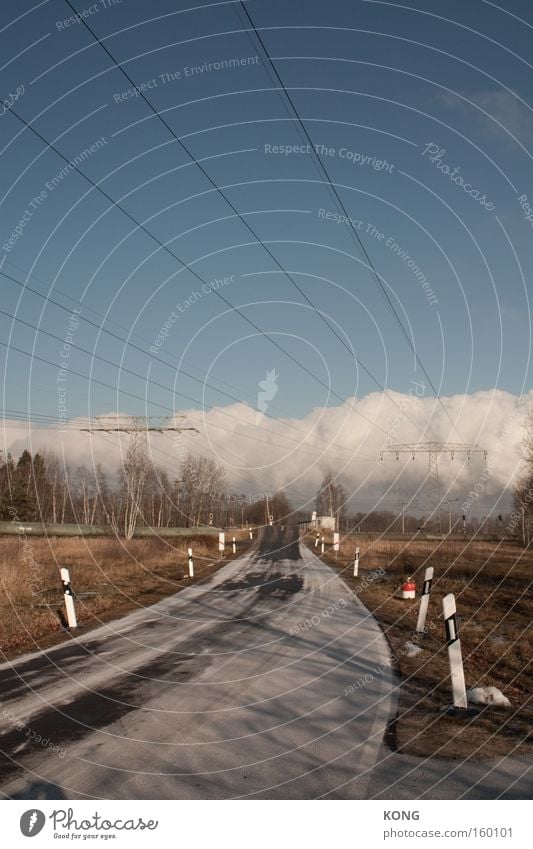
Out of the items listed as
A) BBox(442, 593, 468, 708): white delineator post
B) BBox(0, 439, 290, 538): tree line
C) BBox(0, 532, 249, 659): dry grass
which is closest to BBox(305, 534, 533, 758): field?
BBox(442, 593, 468, 708): white delineator post

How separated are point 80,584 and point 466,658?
42.0 feet

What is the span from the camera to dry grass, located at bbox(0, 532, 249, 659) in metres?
11.9

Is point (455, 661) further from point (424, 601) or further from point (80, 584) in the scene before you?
point (80, 584)

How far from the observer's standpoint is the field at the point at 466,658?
5.83 m

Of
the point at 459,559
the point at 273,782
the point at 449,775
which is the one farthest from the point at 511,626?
the point at 459,559

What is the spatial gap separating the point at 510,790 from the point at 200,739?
2.64m

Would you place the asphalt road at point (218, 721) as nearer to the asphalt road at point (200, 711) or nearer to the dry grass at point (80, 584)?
the asphalt road at point (200, 711)

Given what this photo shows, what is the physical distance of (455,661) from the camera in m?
7.12

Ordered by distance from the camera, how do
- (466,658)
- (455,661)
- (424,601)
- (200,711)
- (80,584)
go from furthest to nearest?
(80,584)
(424,601)
(466,658)
(455,661)
(200,711)

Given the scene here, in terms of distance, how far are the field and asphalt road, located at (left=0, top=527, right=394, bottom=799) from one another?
0.36m

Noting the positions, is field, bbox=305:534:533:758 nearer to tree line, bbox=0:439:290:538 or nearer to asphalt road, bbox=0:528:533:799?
asphalt road, bbox=0:528:533:799

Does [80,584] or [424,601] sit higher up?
[424,601]

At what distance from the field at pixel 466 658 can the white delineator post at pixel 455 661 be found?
0.19 metres

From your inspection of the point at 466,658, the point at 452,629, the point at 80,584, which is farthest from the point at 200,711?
the point at 80,584
